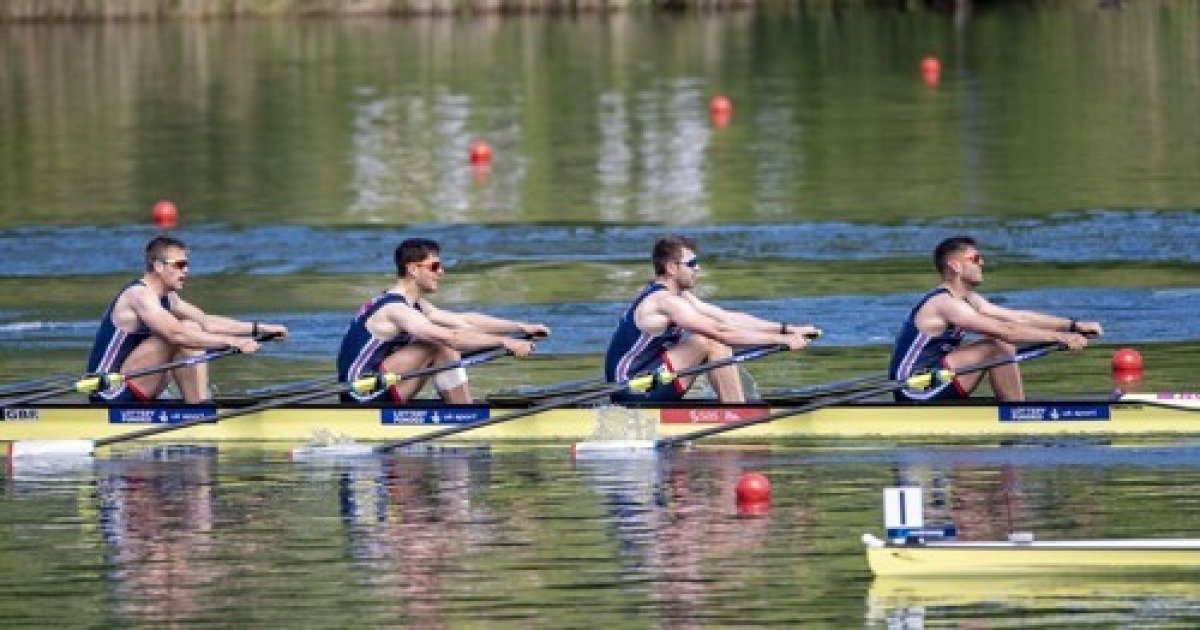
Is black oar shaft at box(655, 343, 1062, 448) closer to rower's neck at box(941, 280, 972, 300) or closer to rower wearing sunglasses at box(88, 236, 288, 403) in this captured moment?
rower's neck at box(941, 280, 972, 300)

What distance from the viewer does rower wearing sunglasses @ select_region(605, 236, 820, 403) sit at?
17438 mm

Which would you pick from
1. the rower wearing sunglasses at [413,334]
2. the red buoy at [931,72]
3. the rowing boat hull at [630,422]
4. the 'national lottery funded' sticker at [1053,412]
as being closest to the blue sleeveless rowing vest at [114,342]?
the rowing boat hull at [630,422]

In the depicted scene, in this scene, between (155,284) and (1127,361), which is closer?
(155,284)

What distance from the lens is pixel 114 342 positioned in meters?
18.1

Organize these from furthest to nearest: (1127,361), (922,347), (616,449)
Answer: (1127,361) → (922,347) → (616,449)

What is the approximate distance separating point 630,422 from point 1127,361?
159 inches

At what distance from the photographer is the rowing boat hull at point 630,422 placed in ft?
55.1

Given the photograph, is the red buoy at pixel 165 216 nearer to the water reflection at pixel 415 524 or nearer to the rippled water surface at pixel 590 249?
the rippled water surface at pixel 590 249

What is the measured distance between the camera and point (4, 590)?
13.8 metres

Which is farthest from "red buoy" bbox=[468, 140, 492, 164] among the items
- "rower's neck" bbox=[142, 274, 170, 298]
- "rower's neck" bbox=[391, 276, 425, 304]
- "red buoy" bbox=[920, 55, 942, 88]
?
"rower's neck" bbox=[391, 276, 425, 304]

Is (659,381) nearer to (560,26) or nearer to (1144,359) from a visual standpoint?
(1144,359)

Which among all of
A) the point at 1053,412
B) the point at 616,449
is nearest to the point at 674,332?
the point at 616,449

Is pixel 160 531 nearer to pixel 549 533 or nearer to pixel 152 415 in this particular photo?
pixel 549 533

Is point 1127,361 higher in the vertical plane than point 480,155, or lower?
lower
